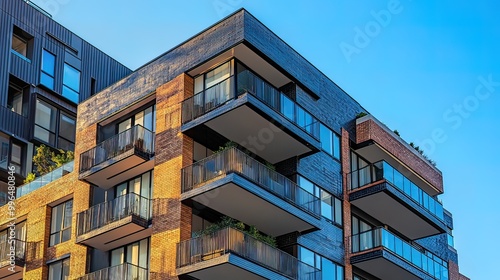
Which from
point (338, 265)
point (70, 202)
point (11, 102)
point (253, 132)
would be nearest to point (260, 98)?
point (253, 132)

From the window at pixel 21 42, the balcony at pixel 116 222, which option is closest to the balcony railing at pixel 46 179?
the balcony at pixel 116 222

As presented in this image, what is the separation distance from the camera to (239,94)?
111 feet

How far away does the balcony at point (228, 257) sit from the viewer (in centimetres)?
3127

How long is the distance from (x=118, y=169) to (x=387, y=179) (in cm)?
1132

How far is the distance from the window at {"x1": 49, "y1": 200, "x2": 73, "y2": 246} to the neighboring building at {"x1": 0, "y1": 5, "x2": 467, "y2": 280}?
8cm

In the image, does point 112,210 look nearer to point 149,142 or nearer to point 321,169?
point 149,142

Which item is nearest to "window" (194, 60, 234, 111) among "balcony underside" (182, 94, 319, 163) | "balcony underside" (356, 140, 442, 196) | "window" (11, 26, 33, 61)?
"balcony underside" (182, 94, 319, 163)

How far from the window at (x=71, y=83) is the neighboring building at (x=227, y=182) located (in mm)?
12546

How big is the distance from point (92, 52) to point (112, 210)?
22.8m

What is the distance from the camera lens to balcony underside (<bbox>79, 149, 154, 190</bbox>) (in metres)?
35.8

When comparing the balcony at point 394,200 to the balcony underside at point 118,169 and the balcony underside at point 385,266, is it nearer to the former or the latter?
the balcony underside at point 385,266

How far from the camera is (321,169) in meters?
38.2

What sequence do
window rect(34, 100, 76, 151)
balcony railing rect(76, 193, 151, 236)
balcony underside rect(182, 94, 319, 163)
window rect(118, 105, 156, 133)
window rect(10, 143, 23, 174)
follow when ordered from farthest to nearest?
window rect(34, 100, 76, 151), window rect(10, 143, 23, 174), window rect(118, 105, 156, 133), balcony railing rect(76, 193, 151, 236), balcony underside rect(182, 94, 319, 163)

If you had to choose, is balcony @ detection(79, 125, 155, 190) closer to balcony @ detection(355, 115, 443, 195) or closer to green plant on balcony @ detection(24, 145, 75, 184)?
green plant on balcony @ detection(24, 145, 75, 184)
